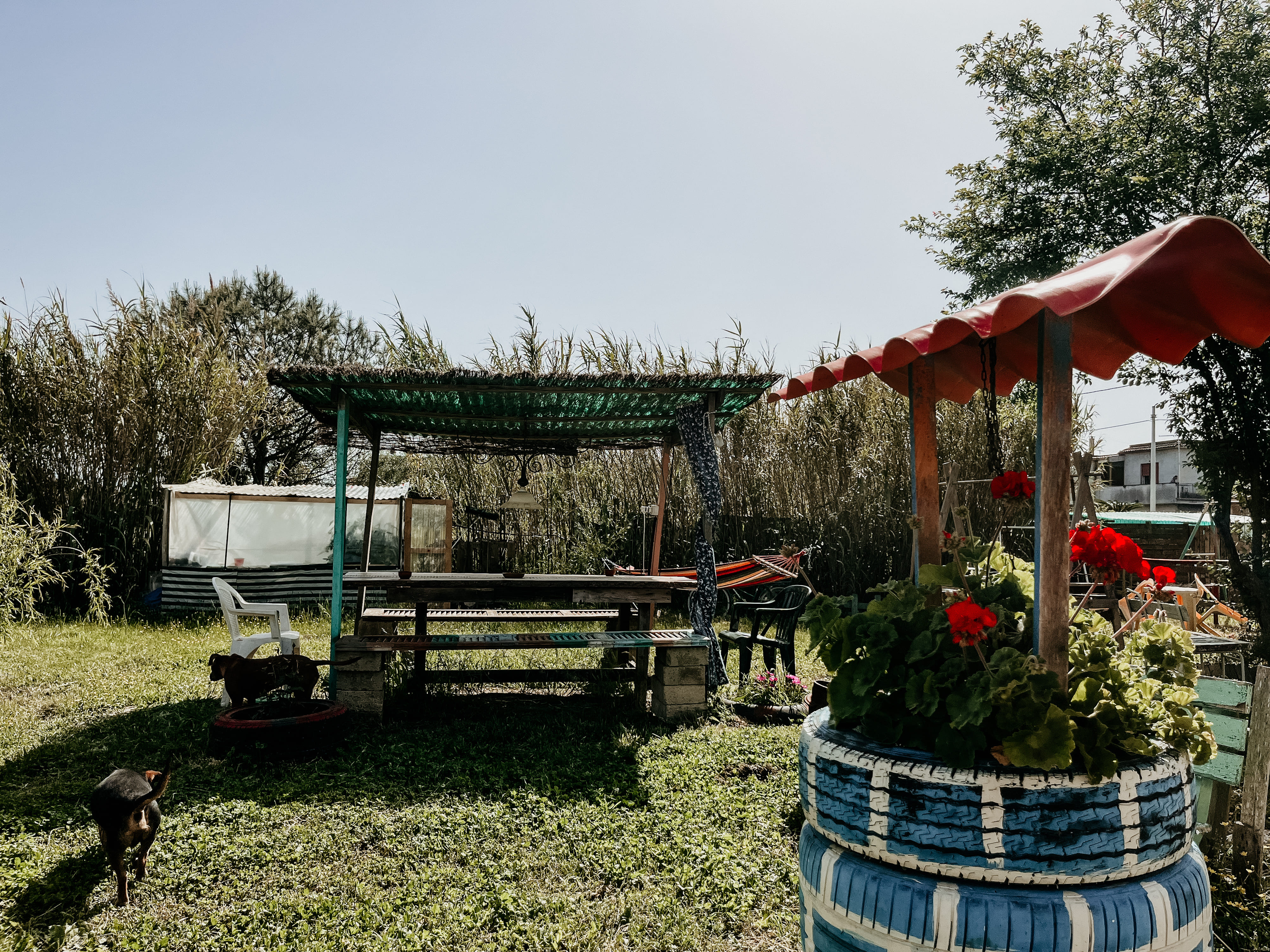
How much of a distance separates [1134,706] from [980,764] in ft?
1.43

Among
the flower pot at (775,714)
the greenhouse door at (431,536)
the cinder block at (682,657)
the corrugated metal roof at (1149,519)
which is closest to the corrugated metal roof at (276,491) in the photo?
the greenhouse door at (431,536)

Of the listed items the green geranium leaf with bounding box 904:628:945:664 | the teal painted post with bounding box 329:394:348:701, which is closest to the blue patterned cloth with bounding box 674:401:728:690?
the teal painted post with bounding box 329:394:348:701

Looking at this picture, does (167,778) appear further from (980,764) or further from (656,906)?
(980,764)

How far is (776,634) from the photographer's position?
21.7ft

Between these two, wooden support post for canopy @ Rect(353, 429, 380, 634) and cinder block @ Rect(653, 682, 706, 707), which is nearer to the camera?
cinder block @ Rect(653, 682, 706, 707)

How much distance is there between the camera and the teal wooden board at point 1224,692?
3250 mm

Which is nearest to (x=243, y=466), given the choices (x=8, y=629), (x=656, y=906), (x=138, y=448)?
(x=138, y=448)

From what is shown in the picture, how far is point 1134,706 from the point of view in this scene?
1.92 meters

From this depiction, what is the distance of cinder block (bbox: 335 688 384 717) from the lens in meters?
5.40

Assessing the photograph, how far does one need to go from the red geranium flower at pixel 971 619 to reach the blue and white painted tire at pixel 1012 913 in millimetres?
537

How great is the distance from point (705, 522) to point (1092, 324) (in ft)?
13.1

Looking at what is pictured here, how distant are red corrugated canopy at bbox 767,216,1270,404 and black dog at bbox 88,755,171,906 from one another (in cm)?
290

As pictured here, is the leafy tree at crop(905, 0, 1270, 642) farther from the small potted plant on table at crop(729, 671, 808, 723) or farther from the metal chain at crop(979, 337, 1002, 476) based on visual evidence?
the metal chain at crop(979, 337, 1002, 476)

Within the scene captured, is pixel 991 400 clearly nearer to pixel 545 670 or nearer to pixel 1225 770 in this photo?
pixel 1225 770
